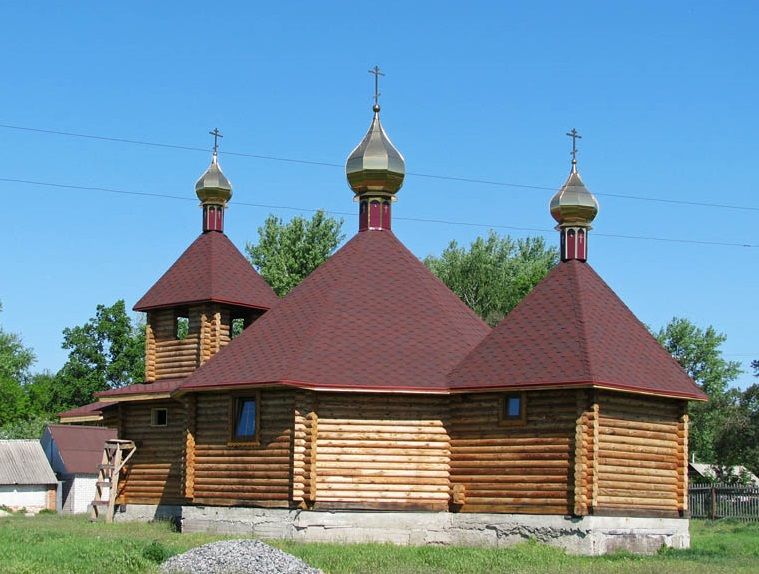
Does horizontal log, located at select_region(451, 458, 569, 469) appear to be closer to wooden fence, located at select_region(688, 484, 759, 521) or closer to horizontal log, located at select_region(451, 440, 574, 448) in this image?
horizontal log, located at select_region(451, 440, 574, 448)

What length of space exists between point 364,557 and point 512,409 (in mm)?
6214

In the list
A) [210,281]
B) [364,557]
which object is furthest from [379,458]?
[210,281]

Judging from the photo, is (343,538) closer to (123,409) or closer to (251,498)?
(251,498)

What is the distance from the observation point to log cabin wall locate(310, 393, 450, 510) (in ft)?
85.8

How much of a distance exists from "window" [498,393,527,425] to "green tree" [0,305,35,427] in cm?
5357

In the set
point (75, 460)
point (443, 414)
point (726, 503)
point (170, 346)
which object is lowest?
point (726, 503)

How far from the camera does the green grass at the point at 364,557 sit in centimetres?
1922

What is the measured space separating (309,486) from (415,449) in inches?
102

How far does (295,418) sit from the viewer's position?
26078 mm

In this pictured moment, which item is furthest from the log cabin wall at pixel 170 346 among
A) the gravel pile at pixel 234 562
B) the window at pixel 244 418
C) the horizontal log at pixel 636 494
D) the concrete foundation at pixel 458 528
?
the gravel pile at pixel 234 562

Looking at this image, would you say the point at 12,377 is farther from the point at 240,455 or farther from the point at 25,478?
the point at 240,455

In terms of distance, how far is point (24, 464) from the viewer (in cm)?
5178

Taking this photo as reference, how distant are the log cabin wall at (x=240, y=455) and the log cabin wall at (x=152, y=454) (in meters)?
3.56

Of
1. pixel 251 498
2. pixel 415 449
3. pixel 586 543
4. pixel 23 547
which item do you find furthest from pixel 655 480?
pixel 23 547
